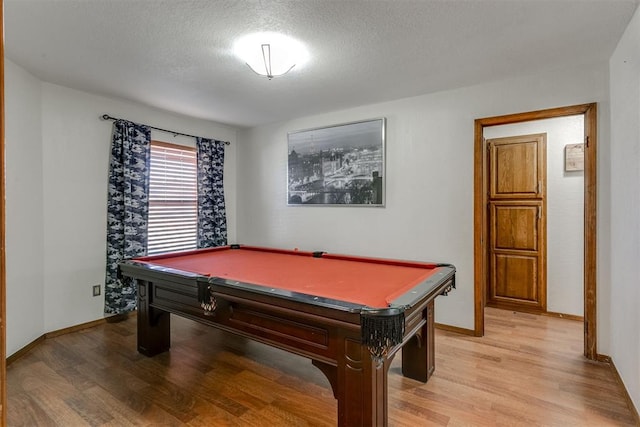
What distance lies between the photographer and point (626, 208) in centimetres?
209

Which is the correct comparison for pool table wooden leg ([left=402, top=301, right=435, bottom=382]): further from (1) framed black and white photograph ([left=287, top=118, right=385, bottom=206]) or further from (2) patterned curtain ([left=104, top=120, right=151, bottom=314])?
(2) patterned curtain ([left=104, top=120, right=151, bottom=314])

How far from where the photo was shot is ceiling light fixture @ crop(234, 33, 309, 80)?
7.20 ft

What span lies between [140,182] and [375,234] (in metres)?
2.66

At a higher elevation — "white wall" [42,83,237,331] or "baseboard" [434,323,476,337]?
"white wall" [42,83,237,331]

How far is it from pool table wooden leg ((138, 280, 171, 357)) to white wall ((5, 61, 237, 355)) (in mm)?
982

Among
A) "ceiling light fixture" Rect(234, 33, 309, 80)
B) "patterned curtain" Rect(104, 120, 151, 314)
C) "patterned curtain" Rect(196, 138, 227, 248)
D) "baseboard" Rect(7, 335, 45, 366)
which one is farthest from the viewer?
"patterned curtain" Rect(196, 138, 227, 248)

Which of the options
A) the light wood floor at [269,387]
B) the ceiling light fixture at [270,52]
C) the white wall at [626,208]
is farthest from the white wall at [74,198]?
the white wall at [626,208]

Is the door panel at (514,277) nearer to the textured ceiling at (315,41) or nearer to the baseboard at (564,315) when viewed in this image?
the baseboard at (564,315)

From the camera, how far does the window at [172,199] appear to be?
12.8ft

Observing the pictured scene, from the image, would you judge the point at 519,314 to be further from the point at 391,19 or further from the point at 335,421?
the point at 391,19

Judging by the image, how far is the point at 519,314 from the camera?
3.78 m

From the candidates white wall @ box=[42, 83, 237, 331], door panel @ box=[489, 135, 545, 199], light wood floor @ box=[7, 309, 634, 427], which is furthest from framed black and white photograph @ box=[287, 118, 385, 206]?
white wall @ box=[42, 83, 237, 331]

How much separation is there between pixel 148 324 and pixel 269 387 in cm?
116

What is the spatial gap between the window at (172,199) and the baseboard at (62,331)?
0.74 metres
